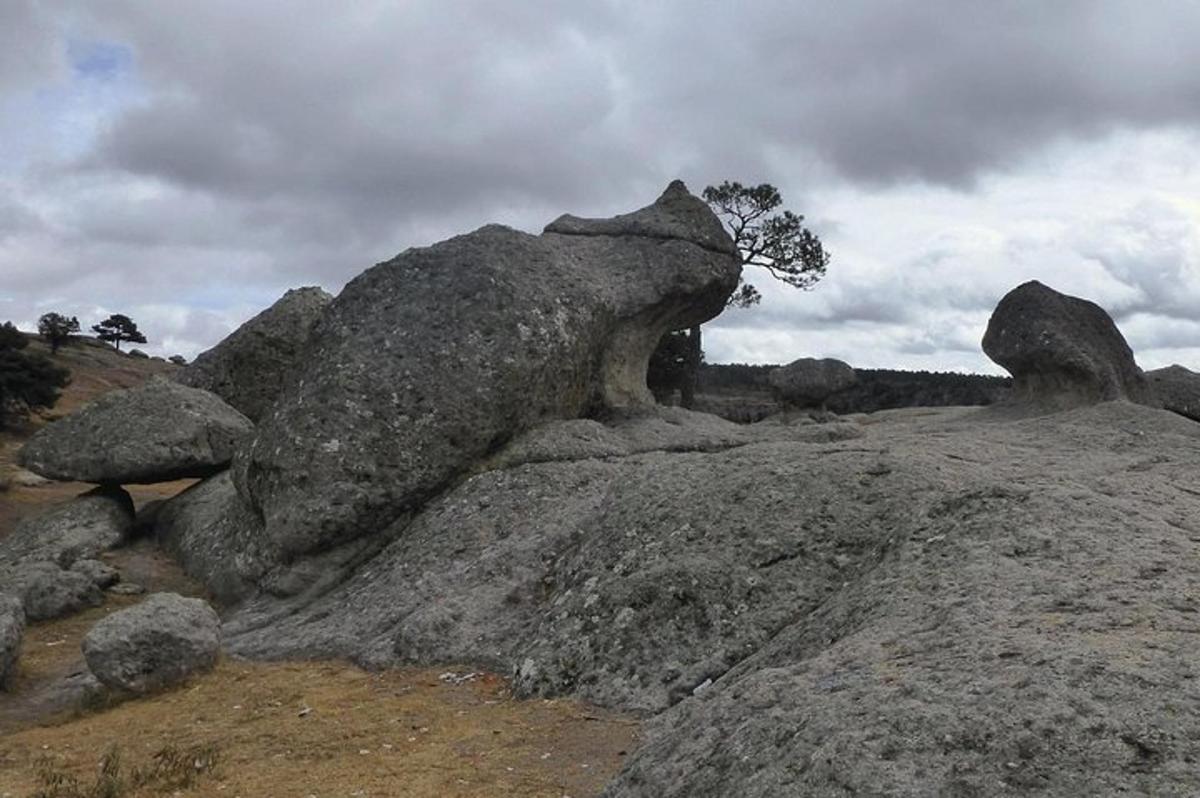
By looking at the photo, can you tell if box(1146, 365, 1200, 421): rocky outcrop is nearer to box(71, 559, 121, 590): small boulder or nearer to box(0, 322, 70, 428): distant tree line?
box(71, 559, 121, 590): small boulder

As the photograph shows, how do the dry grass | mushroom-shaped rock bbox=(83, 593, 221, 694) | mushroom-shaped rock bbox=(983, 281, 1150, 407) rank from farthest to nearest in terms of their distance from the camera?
mushroom-shaped rock bbox=(983, 281, 1150, 407) < mushroom-shaped rock bbox=(83, 593, 221, 694) < the dry grass

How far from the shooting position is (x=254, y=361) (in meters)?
23.2

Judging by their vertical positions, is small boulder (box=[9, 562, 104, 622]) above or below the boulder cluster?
below

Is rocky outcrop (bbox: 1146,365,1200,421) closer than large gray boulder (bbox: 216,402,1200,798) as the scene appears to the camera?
No

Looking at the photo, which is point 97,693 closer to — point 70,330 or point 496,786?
point 496,786

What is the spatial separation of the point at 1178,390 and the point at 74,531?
2464cm

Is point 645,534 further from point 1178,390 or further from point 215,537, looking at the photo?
point 1178,390

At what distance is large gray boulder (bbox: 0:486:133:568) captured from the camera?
55.8 ft

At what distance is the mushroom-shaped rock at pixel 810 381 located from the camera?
112 feet

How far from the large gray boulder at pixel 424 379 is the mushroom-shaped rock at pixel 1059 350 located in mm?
10048

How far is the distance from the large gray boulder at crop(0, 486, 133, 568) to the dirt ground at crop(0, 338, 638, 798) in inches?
214

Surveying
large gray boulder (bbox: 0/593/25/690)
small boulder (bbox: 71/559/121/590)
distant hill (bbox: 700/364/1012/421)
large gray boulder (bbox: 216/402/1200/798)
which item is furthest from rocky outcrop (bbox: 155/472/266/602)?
distant hill (bbox: 700/364/1012/421)

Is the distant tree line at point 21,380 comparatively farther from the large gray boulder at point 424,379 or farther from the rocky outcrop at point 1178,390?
the rocky outcrop at point 1178,390

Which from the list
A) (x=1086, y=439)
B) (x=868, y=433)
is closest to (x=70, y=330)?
(x=868, y=433)
